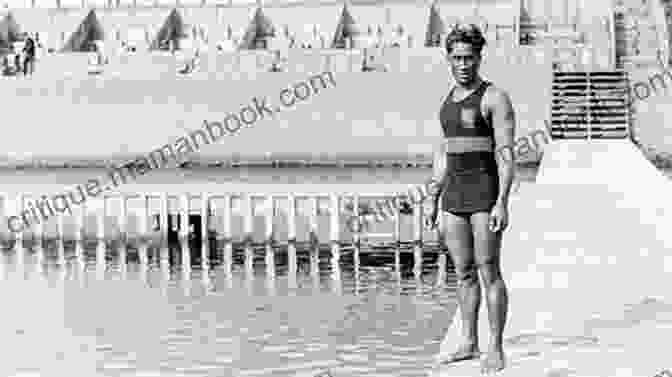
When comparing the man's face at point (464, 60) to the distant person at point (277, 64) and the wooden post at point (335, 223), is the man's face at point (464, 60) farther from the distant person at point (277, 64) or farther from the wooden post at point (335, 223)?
the distant person at point (277, 64)

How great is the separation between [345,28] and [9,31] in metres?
9.61

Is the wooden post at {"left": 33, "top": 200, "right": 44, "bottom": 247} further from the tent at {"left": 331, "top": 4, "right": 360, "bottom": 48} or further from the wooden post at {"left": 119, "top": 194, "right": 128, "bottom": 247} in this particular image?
the tent at {"left": 331, "top": 4, "right": 360, "bottom": 48}

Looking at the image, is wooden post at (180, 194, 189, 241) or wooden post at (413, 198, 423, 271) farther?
wooden post at (180, 194, 189, 241)

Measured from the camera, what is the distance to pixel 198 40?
143 feet

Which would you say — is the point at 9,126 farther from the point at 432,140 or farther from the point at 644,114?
the point at 644,114

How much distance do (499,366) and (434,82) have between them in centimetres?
2699

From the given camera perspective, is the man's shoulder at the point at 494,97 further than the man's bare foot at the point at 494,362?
No

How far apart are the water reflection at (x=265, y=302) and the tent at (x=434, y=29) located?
18.4m

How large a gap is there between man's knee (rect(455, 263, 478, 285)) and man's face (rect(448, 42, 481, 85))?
3.56 ft

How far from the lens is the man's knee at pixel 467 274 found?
29.8 feet

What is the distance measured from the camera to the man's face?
344 inches

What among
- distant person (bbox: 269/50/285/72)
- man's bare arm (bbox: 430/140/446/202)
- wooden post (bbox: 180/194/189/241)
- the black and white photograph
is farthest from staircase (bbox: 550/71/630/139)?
man's bare arm (bbox: 430/140/446/202)

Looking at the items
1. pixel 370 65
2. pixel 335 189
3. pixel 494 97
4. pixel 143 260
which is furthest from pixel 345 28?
pixel 494 97

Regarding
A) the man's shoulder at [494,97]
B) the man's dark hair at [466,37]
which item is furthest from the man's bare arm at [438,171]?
the man's dark hair at [466,37]
